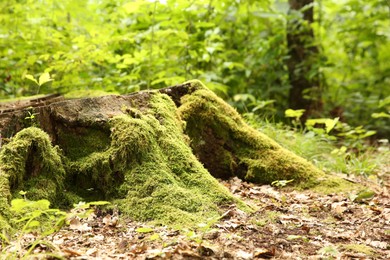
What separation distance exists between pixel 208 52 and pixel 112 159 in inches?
159

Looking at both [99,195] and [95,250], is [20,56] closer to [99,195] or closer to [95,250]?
[99,195]

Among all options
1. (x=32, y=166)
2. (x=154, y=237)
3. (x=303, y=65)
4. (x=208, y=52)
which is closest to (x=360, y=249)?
(x=154, y=237)

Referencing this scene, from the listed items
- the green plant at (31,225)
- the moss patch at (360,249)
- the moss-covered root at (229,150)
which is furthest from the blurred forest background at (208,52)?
the green plant at (31,225)

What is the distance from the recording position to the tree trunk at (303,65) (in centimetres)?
843

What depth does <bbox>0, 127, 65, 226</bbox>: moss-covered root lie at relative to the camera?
9.93 feet

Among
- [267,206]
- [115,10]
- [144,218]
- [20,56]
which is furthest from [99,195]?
[115,10]

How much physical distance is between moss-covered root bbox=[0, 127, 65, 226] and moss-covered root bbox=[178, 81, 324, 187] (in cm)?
153

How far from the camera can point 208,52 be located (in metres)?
7.04

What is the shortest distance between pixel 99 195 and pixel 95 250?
0.97 meters

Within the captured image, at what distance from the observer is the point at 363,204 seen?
395cm

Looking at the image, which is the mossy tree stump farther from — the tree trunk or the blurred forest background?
the tree trunk

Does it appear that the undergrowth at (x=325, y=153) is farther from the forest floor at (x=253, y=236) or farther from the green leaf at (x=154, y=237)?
the green leaf at (x=154, y=237)

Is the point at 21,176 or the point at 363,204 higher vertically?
the point at 21,176

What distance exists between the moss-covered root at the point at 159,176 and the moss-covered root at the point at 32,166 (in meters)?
0.48
